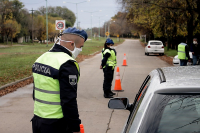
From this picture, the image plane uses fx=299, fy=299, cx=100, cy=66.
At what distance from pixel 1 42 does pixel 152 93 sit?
78040 mm

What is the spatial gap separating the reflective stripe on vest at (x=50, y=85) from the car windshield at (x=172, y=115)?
114 cm

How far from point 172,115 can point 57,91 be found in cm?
124

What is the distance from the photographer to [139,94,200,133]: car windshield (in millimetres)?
2084

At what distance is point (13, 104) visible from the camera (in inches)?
344

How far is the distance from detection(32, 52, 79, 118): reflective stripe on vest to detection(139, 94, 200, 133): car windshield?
114 cm

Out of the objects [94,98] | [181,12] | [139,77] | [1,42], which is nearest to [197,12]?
[181,12]

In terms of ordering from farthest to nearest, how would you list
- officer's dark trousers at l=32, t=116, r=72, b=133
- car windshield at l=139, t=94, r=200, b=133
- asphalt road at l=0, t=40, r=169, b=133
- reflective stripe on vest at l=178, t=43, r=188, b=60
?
1. reflective stripe on vest at l=178, t=43, r=188, b=60
2. asphalt road at l=0, t=40, r=169, b=133
3. officer's dark trousers at l=32, t=116, r=72, b=133
4. car windshield at l=139, t=94, r=200, b=133

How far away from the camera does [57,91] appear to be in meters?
2.97

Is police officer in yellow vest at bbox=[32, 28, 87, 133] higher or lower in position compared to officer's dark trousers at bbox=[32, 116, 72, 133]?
higher

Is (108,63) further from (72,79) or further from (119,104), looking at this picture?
(72,79)

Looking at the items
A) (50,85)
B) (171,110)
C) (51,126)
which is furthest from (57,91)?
(171,110)

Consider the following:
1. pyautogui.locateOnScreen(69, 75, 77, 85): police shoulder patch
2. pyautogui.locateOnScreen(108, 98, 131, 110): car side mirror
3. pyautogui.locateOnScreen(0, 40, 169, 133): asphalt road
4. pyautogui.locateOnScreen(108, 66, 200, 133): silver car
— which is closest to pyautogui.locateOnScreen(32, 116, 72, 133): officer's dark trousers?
pyautogui.locateOnScreen(69, 75, 77, 85): police shoulder patch

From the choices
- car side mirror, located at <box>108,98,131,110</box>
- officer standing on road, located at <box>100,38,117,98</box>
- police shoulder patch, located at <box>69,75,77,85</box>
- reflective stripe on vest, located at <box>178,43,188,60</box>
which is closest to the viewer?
police shoulder patch, located at <box>69,75,77,85</box>

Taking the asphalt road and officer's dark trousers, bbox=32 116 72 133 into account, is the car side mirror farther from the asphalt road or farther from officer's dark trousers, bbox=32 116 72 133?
the asphalt road
